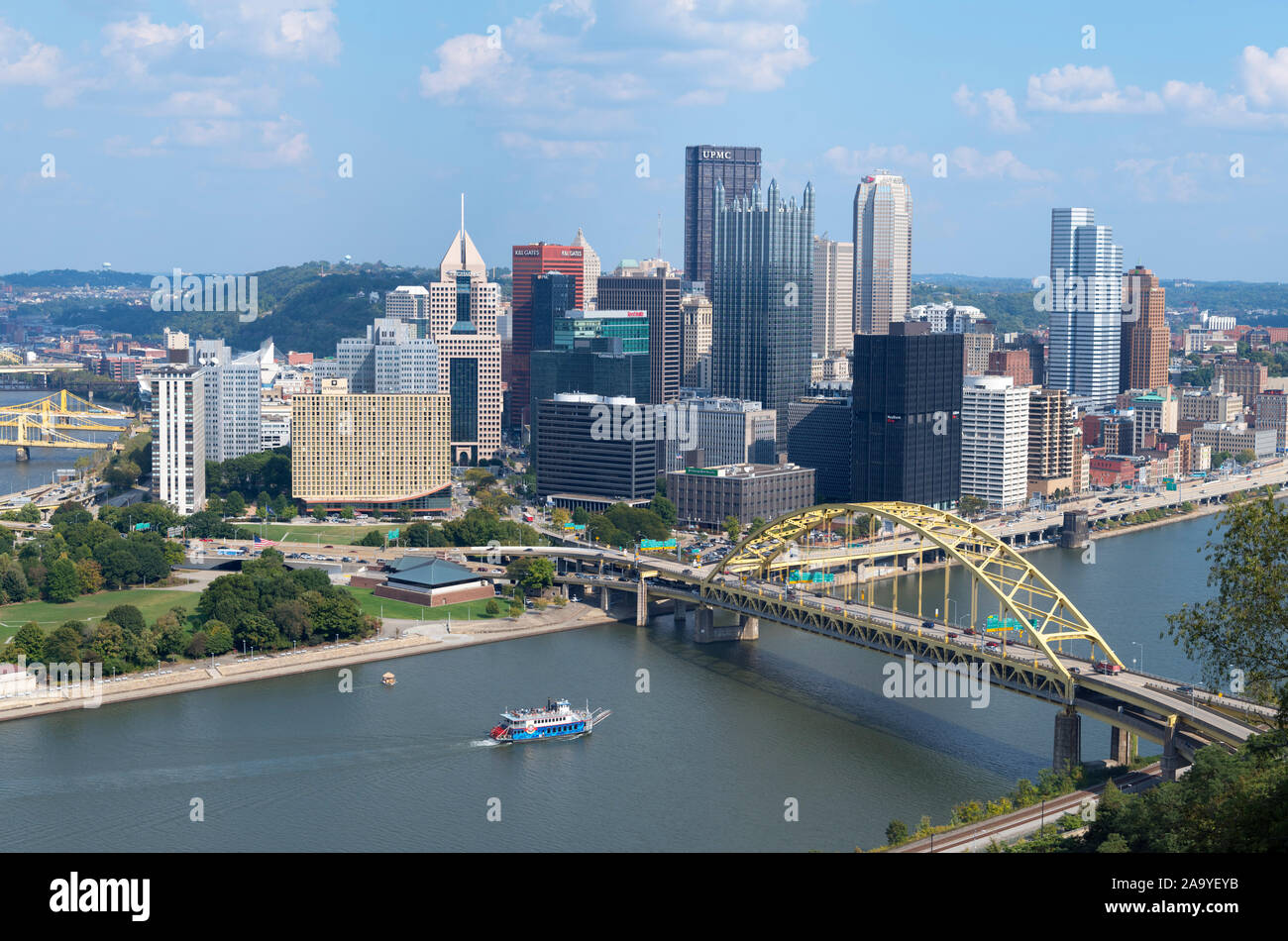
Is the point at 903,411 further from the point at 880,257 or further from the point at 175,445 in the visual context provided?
the point at 880,257

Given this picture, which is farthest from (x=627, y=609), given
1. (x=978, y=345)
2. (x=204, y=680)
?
(x=978, y=345)

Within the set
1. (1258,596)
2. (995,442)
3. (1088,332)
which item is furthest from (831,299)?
(1258,596)

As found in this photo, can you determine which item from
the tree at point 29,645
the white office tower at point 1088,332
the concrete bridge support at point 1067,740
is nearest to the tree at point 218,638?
the tree at point 29,645

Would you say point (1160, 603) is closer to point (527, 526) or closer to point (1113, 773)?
point (1113, 773)

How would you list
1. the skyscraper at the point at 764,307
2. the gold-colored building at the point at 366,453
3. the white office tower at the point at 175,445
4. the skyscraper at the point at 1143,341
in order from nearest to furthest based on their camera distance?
the white office tower at the point at 175,445 < the gold-colored building at the point at 366,453 < the skyscraper at the point at 764,307 < the skyscraper at the point at 1143,341

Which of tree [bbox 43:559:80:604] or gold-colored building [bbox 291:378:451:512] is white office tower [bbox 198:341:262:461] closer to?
gold-colored building [bbox 291:378:451:512]

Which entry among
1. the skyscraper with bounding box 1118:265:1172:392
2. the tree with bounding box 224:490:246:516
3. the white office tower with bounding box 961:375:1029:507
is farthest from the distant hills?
the white office tower with bounding box 961:375:1029:507

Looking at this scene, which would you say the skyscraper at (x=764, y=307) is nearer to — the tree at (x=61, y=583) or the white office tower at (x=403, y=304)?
the white office tower at (x=403, y=304)
